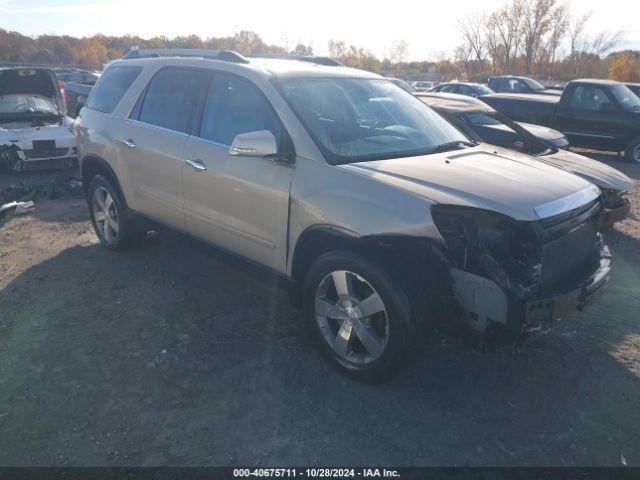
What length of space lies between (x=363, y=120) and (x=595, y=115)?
10.3 metres

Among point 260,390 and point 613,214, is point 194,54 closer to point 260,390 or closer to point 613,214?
point 260,390

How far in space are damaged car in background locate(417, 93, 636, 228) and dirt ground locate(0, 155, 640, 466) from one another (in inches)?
64.3

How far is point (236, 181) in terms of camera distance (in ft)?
12.0

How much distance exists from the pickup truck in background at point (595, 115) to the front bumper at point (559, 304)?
10.0m

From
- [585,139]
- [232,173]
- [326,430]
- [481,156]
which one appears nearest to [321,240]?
[232,173]

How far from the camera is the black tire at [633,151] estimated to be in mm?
11547

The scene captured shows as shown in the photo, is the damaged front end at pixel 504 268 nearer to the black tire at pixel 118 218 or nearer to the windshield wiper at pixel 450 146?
the windshield wiper at pixel 450 146

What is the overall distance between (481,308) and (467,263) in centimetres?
26

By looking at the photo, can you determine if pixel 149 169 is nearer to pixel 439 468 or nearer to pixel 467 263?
pixel 467 263

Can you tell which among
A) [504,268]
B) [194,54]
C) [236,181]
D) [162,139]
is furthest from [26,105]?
[504,268]

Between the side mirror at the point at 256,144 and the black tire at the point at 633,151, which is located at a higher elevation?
the side mirror at the point at 256,144

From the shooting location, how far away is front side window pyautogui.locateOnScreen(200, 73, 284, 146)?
3.62m

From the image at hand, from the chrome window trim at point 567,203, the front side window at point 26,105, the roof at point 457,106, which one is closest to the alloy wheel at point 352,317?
the chrome window trim at point 567,203

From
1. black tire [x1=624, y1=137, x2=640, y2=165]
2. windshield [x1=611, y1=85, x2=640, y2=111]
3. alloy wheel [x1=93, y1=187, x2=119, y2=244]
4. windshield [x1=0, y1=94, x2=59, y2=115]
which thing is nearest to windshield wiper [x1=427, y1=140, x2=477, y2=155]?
alloy wheel [x1=93, y1=187, x2=119, y2=244]
